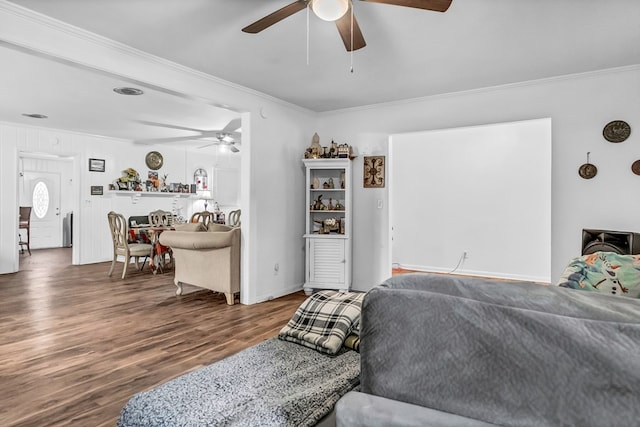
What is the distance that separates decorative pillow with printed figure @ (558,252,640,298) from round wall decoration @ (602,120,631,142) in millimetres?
2426

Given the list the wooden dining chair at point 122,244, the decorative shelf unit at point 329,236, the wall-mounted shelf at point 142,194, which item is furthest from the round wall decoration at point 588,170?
the wall-mounted shelf at point 142,194

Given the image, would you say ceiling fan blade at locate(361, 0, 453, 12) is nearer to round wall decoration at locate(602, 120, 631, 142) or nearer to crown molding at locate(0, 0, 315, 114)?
crown molding at locate(0, 0, 315, 114)


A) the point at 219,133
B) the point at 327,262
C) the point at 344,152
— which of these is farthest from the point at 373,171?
the point at 219,133

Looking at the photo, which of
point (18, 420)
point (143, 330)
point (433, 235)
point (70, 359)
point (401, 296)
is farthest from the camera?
point (433, 235)

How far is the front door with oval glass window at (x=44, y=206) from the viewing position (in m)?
9.22

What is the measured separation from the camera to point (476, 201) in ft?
20.2

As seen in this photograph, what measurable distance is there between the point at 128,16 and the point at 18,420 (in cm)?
256

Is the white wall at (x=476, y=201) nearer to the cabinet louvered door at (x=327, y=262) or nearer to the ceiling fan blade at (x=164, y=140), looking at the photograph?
the cabinet louvered door at (x=327, y=262)

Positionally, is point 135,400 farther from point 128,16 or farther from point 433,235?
point 433,235

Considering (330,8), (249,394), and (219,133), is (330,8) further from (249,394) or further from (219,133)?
(219,133)

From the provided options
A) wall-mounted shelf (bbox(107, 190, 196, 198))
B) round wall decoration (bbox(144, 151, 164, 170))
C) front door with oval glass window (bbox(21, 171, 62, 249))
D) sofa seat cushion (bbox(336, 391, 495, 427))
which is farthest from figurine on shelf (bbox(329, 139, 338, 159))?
front door with oval glass window (bbox(21, 171, 62, 249))

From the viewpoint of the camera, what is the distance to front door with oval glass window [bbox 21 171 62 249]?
922 centimetres

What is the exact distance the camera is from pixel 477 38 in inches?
115

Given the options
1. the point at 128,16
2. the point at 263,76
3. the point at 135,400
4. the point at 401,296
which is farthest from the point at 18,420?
the point at 263,76
